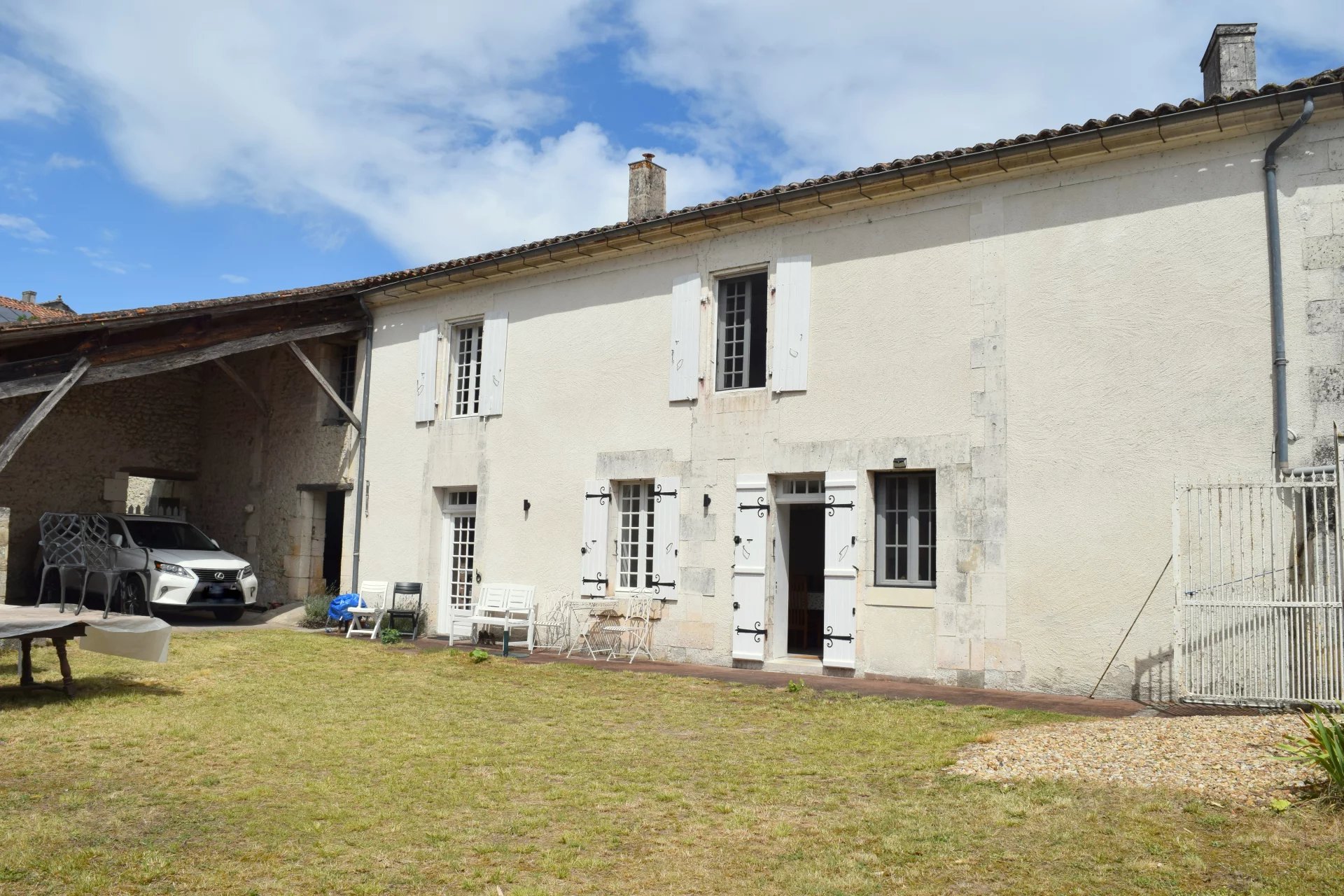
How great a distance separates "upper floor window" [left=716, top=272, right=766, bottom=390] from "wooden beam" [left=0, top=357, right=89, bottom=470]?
692cm

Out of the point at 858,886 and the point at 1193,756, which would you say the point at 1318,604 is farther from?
the point at 858,886

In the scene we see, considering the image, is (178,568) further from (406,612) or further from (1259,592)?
(1259,592)

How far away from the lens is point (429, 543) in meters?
13.4

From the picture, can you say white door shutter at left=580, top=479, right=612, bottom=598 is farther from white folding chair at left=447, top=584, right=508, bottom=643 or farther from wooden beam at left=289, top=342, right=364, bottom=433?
wooden beam at left=289, top=342, right=364, bottom=433

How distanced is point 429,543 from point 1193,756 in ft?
31.9

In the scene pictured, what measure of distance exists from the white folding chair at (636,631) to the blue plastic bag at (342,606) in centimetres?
377

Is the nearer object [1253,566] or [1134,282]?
[1253,566]

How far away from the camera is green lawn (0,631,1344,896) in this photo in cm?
395

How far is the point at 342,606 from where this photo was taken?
43.3 ft

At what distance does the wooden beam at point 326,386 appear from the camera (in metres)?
13.6

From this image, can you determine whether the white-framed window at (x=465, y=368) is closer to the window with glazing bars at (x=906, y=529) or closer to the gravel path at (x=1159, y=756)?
the window with glazing bars at (x=906, y=529)

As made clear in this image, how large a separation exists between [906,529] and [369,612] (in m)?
6.29

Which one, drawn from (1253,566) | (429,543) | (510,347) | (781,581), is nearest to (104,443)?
(429,543)

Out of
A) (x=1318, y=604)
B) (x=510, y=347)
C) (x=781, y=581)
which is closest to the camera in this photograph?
(x=1318, y=604)
